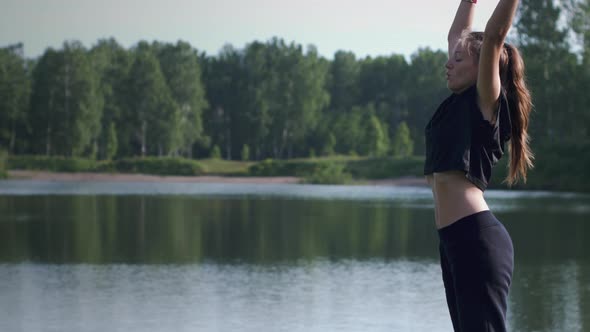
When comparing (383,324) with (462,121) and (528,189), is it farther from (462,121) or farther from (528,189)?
(528,189)

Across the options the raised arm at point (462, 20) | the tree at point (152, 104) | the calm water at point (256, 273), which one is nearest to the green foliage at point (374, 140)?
the tree at point (152, 104)

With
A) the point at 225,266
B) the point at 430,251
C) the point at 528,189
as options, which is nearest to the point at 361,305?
the point at 225,266

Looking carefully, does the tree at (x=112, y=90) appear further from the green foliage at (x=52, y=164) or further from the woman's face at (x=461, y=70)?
the woman's face at (x=461, y=70)

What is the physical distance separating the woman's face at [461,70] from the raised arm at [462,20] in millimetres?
256

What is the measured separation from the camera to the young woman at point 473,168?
3248mm

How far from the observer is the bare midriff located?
10.8 ft

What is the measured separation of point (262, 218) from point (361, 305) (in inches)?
524

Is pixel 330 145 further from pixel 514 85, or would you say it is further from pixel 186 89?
pixel 514 85

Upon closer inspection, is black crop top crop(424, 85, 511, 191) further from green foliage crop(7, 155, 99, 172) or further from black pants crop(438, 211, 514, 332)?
green foliage crop(7, 155, 99, 172)

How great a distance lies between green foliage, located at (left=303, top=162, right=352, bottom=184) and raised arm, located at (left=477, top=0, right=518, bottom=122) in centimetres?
5379

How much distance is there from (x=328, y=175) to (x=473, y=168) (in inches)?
2169

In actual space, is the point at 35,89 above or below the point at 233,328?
above

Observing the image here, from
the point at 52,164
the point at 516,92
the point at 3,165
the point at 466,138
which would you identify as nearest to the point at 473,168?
the point at 466,138

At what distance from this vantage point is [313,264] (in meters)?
13.5
